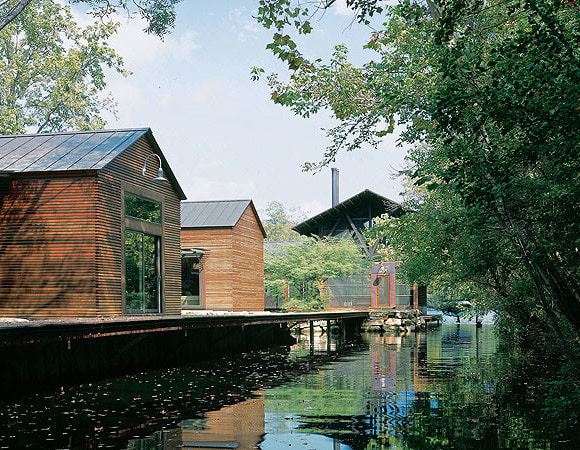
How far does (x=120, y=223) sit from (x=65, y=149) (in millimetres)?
2461

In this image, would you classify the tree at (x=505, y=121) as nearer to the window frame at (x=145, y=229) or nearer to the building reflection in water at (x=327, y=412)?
the building reflection in water at (x=327, y=412)

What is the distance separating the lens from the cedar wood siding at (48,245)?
20.1 meters

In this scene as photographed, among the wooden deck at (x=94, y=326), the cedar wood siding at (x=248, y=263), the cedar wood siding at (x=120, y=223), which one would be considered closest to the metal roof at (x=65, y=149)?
the cedar wood siding at (x=120, y=223)

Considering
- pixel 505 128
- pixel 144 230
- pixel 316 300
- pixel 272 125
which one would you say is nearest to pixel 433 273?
pixel 144 230

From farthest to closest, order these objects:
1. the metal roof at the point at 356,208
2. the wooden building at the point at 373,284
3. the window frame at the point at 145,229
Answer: the metal roof at the point at 356,208 < the wooden building at the point at 373,284 < the window frame at the point at 145,229

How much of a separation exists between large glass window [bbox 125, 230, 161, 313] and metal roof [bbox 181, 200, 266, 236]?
11502 millimetres

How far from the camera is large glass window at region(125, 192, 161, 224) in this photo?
22328 millimetres

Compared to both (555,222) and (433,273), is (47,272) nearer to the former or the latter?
(433,273)

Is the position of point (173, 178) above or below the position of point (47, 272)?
above

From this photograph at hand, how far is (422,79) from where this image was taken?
55.9 ft

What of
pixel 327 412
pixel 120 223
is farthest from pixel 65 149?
pixel 327 412

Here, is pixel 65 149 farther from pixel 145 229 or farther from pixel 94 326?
pixel 94 326

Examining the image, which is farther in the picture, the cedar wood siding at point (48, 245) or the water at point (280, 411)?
the cedar wood siding at point (48, 245)

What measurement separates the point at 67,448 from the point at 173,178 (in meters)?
16.9
